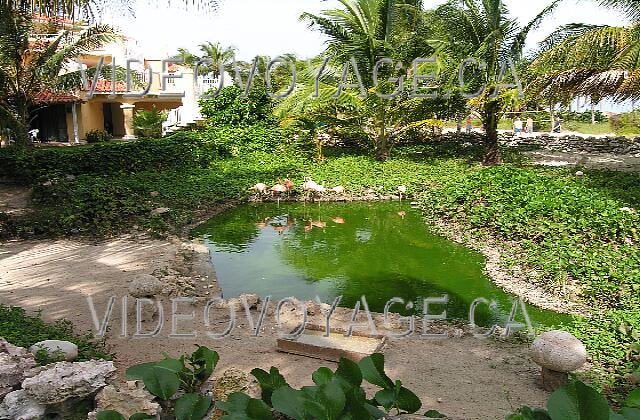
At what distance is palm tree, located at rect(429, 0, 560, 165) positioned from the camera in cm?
1395

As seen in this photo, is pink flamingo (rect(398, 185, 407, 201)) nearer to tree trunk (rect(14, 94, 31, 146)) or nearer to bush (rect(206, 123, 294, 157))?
bush (rect(206, 123, 294, 157))

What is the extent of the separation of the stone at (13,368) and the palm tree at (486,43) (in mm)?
12403

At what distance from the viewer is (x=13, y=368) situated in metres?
3.12

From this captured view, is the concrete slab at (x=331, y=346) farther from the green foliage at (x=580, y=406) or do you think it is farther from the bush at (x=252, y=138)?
the bush at (x=252, y=138)

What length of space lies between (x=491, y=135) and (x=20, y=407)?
14.0 meters

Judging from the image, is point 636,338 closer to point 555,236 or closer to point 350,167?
point 555,236

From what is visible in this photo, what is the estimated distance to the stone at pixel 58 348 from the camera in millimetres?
3996

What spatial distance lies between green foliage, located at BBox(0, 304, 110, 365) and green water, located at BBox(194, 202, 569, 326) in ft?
7.11

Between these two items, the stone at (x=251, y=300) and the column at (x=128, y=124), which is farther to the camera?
the column at (x=128, y=124)

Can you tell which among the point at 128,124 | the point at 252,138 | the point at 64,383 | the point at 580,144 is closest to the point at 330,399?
the point at 64,383

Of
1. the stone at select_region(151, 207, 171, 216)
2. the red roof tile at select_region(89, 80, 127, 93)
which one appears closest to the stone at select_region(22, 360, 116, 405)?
the stone at select_region(151, 207, 171, 216)

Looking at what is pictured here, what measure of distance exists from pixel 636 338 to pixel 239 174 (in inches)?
404

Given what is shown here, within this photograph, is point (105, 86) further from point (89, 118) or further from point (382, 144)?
point (382, 144)

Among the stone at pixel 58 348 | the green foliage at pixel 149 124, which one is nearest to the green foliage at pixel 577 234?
the stone at pixel 58 348
